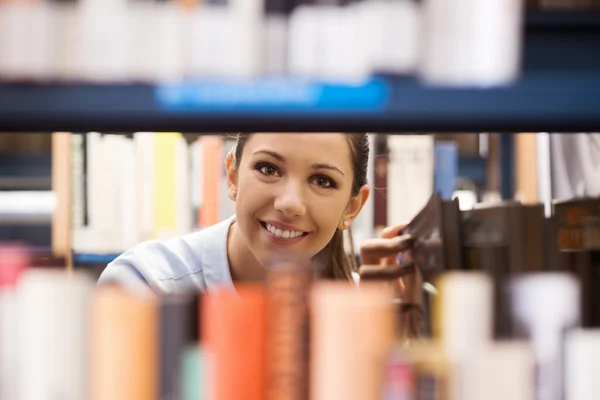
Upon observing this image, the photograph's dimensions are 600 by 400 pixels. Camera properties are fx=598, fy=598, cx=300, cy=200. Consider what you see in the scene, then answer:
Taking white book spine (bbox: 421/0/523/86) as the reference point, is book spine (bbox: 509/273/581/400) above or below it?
below

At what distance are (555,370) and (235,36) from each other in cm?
42

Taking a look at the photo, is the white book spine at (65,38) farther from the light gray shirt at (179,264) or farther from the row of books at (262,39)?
the light gray shirt at (179,264)

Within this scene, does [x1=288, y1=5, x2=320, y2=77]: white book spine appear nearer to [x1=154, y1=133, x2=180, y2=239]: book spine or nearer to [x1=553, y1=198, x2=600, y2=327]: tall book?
[x1=553, y1=198, x2=600, y2=327]: tall book

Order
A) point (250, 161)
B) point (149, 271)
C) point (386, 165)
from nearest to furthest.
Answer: point (149, 271)
point (250, 161)
point (386, 165)

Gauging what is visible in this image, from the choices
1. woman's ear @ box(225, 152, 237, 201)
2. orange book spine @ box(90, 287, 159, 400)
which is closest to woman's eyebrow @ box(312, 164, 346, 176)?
woman's ear @ box(225, 152, 237, 201)

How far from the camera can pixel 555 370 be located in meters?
0.54

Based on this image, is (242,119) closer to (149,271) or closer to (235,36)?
(235,36)

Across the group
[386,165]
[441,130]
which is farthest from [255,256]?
[441,130]

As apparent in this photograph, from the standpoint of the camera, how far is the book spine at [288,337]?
0.54m

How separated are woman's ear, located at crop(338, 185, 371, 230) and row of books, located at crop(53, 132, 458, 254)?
0.07 ft

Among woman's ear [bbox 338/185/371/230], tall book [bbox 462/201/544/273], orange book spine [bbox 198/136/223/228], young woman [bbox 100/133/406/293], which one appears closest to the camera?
tall book [bbox 462/201/544/273]

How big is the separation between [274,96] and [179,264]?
1.57ft

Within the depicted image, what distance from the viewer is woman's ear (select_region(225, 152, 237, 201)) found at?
3.71 feet

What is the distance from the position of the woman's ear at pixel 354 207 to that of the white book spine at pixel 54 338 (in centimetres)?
59
